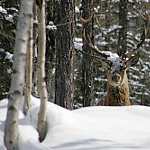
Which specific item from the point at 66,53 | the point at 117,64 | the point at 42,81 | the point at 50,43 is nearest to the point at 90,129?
the point at 42,81

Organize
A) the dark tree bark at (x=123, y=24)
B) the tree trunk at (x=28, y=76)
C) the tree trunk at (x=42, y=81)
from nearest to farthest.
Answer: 1. the tree trunk at (x=42, y=81)
2. the tree trunk at (x=28, y=76)
3. the dark tree bark at (x=123, y=24)

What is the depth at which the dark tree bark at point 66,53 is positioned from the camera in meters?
9.30

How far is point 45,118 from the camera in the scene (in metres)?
5.70

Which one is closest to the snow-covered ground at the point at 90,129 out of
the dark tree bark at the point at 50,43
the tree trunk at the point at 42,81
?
the tree trunk at the point at 42,81

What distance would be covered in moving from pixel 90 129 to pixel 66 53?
385cm

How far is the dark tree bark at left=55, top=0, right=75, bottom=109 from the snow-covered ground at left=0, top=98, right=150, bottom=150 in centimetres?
267

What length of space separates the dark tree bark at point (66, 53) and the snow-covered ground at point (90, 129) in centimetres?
267

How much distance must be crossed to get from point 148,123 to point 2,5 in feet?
23.7

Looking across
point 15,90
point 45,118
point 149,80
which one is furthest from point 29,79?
point 149,80

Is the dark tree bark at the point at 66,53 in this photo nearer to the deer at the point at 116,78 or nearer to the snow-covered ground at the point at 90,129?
the deer at the point at 116,78

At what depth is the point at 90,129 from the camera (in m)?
5.60

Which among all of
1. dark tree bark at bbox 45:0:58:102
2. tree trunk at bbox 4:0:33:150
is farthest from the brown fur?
tree trunk at bbox 4:0:33:150

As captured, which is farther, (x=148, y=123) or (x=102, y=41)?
(x=102, y=41)

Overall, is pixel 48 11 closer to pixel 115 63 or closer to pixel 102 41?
pixel 115 63
